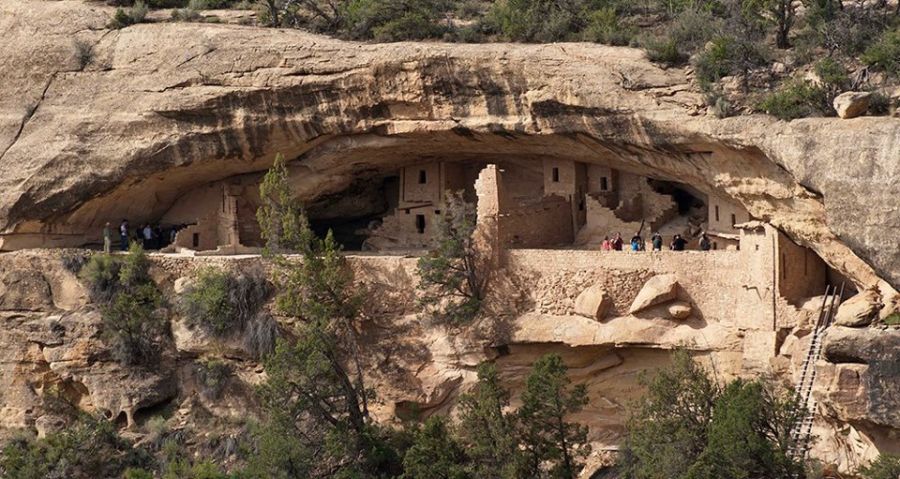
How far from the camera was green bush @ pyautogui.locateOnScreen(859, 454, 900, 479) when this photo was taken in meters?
21.3

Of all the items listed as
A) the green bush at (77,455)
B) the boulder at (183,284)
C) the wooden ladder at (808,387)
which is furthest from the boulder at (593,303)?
the green bush at (77,455)

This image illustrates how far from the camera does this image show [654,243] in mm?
26266

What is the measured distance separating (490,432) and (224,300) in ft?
16.5

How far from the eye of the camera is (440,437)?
24.3m

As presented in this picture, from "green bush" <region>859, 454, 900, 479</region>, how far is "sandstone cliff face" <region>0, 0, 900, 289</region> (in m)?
2.62

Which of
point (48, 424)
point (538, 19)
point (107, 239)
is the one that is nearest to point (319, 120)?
point (538, 19)

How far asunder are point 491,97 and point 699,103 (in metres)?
3.24

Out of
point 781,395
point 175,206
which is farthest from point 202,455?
point 781,395

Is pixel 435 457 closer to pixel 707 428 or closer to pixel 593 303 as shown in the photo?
pixel 593 303

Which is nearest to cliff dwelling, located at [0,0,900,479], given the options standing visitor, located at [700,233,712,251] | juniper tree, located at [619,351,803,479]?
standing visitor, located at [700,233,712,251]

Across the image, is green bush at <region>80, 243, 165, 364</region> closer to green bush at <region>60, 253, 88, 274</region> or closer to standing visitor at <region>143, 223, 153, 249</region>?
green bush at <region>60, 253, 88, 274</region>

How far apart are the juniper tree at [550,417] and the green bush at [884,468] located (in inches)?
161

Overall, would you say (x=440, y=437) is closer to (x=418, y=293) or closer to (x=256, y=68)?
(x=418, y=293)

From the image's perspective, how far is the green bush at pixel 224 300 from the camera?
87.0 ft
